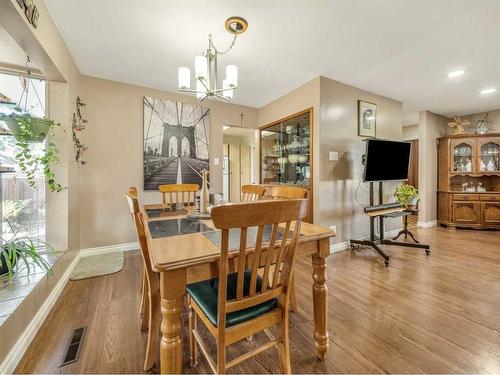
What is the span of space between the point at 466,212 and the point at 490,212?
13.5 inches

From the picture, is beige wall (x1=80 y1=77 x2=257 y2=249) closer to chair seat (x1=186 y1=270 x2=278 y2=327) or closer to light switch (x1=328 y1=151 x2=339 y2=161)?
chair seat (x1=186 y1=270 x2=278 y2=327)

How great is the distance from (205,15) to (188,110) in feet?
5.96

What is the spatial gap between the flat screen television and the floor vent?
10.6 ft

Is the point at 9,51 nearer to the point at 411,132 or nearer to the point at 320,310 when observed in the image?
the point at 320,310

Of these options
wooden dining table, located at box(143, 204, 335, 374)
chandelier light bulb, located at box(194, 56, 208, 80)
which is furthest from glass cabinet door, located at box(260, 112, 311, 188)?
wooden dining table, located at box(143, 204, 335, 374)

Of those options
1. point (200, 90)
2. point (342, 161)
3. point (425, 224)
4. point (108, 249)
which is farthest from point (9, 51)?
point (425, 224)

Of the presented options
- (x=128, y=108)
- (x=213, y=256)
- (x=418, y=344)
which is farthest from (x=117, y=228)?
(x=418, y=344)

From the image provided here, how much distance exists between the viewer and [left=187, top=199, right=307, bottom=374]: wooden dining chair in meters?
0.80

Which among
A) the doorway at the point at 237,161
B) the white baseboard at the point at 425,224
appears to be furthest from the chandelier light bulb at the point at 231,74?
the white baseboard at the point at 425,224

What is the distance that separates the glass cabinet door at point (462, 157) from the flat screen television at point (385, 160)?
221 centimetres

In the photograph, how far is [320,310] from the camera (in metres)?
1.25

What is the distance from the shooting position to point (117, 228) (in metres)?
3.10

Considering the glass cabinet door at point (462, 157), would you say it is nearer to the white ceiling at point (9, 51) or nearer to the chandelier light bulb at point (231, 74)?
the chandelier light bulb at point (231, 74)

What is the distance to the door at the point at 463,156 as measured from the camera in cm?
440
